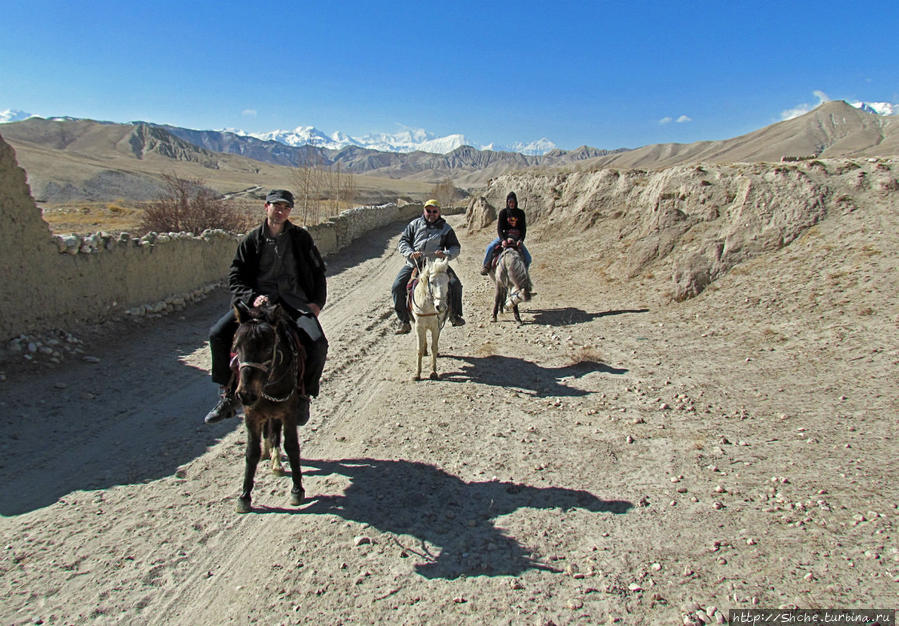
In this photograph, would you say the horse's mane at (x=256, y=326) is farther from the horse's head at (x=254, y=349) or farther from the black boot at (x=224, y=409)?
the black boot at (x=224, y=409)

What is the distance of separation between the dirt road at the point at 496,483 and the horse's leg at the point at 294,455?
24cm

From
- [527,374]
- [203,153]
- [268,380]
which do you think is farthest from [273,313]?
[203,153]

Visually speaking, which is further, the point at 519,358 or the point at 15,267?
the point at 519,358

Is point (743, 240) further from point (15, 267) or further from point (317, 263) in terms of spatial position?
point (15, 267)

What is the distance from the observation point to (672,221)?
13352 millimetres

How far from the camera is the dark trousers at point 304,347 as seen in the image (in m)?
4.72

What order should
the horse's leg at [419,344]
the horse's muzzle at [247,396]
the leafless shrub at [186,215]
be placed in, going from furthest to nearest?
1. the leafless shrub at [186,215]
2. the horse's leg at [419,344]
3. the horse's muzzle at [247,396]

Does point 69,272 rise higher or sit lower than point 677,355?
higher

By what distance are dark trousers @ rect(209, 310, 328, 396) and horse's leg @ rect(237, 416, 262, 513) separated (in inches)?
24.2

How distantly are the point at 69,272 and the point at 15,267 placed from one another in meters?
0.90

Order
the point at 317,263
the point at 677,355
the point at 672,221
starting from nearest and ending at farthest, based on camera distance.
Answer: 1. the point at 317,263
2. the point at 677,355
3. the point at 672,221

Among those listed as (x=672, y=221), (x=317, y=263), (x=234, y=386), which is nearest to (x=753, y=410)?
(x=317, y=263)

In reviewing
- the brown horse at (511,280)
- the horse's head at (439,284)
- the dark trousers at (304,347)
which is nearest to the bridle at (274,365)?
the dark trousers at (304,347)

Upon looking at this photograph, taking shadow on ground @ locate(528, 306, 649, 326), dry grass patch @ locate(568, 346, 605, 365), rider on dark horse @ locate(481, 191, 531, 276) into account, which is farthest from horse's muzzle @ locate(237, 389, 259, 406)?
rider on dark horse @ locate(481, 191, 531, 276)
